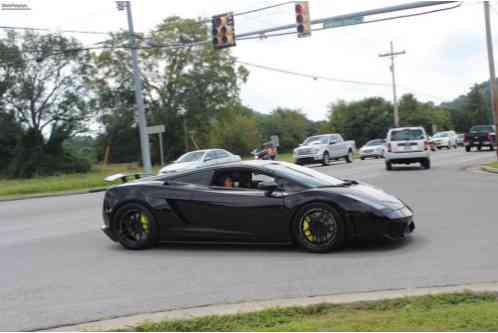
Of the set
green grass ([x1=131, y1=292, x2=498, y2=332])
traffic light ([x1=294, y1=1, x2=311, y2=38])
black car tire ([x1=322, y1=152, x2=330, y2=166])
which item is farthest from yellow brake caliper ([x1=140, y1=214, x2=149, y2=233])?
black car tire ([x1=322, y1=152, x2=330, y2=166])

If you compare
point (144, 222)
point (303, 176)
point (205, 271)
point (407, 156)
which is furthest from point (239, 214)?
point (407, 156)

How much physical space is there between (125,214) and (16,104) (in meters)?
59.4

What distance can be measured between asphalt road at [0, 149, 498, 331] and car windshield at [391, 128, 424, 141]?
13980 mm

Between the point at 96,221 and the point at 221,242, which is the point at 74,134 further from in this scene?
the point at 221,242

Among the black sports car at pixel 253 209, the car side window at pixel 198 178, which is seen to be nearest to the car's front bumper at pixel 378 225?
the black sports car at pixel 253 209

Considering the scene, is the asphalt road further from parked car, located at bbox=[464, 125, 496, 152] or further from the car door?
parked car, located at bbox=[464, 125, 496, 152]

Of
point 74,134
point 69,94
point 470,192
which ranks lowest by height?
point 470,192

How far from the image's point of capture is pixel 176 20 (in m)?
61.6

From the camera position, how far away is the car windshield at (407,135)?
24020 mm

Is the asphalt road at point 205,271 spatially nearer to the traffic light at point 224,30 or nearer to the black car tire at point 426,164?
the traffic light at point 224,30

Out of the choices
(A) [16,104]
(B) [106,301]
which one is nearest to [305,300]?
Answer: (B) [106,301]

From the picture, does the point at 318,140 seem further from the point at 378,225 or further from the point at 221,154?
the point at 378,225

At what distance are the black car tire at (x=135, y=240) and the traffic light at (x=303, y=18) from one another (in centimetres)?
1465

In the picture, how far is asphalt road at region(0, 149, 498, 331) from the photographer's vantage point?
5816 millimetres
